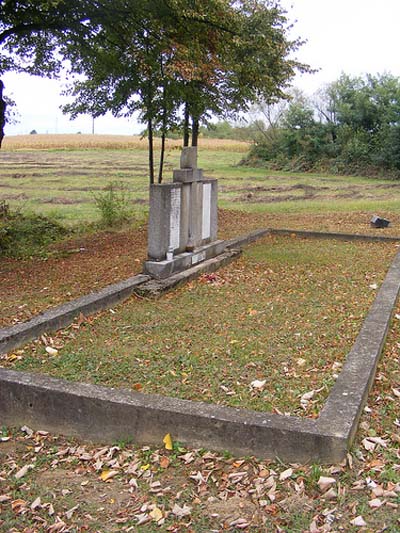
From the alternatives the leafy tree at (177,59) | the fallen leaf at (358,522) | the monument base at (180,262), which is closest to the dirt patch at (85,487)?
the fallen leaf at (358,522)

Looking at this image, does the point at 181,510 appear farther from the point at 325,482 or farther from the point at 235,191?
the point at 235,191

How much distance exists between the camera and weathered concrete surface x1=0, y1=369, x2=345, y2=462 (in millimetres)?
3613

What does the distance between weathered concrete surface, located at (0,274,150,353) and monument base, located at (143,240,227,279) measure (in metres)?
0.16

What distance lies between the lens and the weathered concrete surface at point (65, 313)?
5484 mm

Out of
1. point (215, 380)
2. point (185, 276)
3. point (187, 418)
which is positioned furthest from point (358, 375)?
point (185, 276)

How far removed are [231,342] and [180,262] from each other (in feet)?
9.44

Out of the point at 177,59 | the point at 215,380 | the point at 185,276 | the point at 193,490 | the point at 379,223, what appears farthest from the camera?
the point at 379,223

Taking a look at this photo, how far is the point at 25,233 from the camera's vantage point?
12.3 metres

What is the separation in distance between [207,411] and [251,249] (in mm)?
7148

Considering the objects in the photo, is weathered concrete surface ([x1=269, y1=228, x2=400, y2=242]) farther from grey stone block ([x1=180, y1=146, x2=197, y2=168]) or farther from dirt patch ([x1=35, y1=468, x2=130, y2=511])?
dirt patch ([x1=35, y1=468, x2=130, y2=511])

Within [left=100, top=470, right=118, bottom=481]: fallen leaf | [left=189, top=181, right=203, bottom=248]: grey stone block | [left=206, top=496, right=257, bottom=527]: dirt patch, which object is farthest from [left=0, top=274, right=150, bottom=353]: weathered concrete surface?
[left=206, top=496, right=257, bottom=527]: dirt patch

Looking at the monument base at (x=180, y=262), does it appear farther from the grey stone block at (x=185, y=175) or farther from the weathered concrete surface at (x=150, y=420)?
the weathered concrete surface at (x=150, y=420)

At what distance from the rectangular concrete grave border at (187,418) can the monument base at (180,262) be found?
3.43m

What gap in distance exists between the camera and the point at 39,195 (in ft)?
72.8
